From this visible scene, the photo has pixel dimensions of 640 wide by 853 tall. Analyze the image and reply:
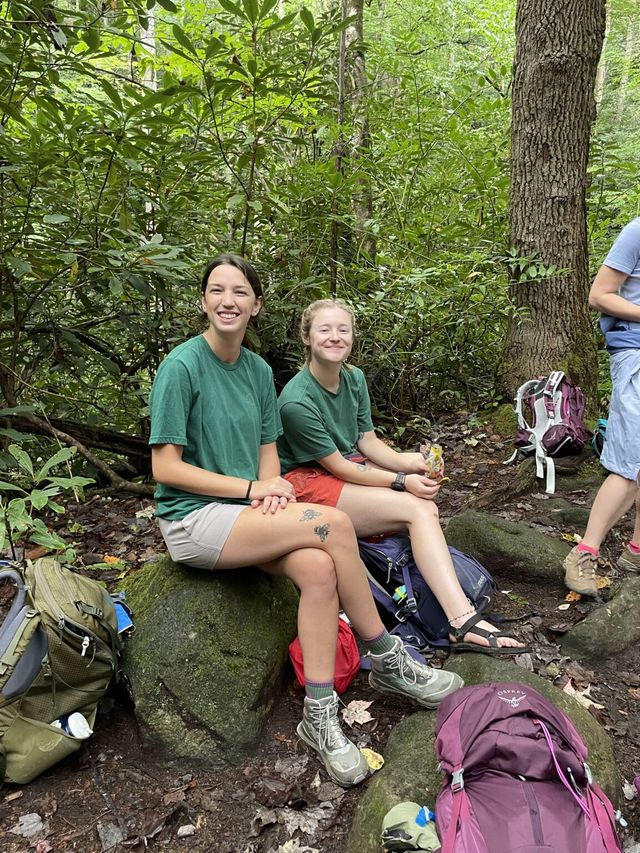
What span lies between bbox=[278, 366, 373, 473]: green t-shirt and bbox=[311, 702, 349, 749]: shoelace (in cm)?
126

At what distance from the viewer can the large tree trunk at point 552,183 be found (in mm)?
4832

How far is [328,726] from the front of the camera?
7.68ft

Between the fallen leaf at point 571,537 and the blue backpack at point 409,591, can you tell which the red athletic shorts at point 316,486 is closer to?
the blue backpack at point 409,591

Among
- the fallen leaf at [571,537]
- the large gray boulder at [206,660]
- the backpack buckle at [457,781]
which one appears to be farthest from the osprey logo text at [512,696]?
the fallen leaf at [571,537]

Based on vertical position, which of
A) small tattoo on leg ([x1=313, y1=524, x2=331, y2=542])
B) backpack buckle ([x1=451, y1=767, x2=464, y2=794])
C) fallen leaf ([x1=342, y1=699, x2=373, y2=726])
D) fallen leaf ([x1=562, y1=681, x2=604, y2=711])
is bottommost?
fallen leaf ([x1=342, y1=699, x2=373, y2=726])

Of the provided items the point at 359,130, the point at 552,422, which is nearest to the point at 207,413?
the point at 552,422

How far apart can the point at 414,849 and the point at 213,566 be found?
4.23ft

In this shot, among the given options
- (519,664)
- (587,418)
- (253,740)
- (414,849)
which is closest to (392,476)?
(519,664)

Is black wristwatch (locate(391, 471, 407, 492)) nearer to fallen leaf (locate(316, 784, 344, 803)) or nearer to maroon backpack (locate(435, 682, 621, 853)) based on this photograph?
maroon backpack (locate(435, 682, 621, 853))

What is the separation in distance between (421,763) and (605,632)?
4.32 ft

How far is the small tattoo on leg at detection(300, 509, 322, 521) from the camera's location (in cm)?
245

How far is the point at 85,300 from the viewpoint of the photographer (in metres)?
4.43

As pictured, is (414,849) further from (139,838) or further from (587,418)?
(587,418)

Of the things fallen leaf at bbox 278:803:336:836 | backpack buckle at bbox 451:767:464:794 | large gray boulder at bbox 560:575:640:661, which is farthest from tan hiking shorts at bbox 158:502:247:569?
large gray boulder at bbox 560:575:640:661
